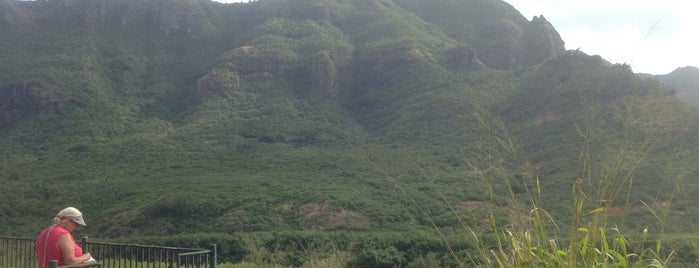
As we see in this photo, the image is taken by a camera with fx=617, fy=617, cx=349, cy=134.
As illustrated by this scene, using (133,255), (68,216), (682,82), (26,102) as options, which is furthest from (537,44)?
(68,216)

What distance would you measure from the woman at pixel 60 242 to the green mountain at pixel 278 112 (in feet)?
9.41

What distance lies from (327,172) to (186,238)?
1500 centimetres

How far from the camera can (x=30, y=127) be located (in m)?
49.6

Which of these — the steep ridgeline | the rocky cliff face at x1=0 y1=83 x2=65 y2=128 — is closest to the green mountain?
the rocky cliff face at x1=0 y1=83 x2=65 y2=128

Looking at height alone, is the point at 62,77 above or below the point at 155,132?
above

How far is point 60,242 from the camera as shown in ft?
17.2

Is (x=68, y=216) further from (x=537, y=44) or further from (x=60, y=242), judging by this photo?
(x=537, y=44)

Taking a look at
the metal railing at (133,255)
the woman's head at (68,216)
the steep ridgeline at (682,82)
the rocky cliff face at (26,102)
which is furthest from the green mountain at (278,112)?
the metal railing at (133,255)

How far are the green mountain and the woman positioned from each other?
287cm

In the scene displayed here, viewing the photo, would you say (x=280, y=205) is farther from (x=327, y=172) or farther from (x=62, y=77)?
(x=62, y=77)

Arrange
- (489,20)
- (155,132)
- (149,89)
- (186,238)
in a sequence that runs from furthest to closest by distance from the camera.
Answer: (489,20) → (149,89) → (155,132) → (186,238)

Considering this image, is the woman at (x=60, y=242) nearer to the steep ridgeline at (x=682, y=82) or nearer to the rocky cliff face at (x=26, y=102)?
the steep ridgeline at (x=682, y=82)

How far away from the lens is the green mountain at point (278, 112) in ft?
95.5

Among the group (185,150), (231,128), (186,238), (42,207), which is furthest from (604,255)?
(231,128)
